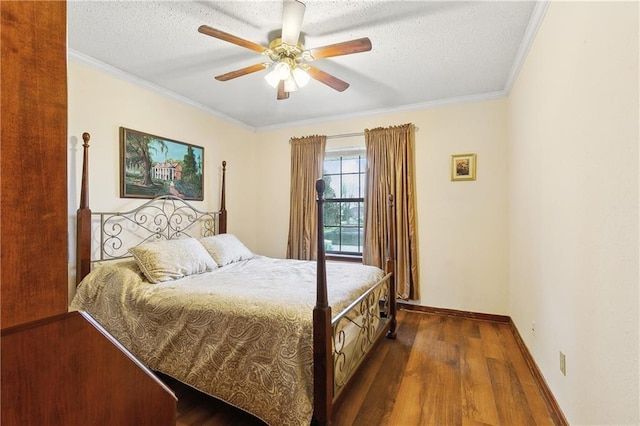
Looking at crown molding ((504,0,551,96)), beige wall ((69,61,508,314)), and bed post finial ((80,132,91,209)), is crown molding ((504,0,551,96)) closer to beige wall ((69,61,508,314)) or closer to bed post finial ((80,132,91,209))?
beige wall ((69,61,508,314))

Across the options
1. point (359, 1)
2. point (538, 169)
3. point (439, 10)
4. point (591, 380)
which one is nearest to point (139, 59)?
point (359, 1)

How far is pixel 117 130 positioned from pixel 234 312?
7.28 feet

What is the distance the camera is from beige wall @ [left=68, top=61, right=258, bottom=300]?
250 centimetres

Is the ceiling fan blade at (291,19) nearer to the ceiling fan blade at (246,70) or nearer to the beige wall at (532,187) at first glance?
the ceiling fan blade at (246,70)

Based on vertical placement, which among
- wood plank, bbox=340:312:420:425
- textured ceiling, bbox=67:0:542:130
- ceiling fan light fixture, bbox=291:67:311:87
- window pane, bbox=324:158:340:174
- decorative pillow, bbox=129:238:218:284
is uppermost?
textured ceiling, bbox=67:0:542:130

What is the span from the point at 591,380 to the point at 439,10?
2.21 meters

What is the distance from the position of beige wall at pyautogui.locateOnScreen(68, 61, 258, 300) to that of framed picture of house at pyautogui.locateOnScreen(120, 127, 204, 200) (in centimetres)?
6

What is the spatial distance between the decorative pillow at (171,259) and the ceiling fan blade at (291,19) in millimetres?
1892

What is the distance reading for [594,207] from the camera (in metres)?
1.28

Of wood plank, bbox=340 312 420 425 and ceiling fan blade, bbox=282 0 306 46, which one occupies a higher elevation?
ceiling fan blade, bbox=282 0 306 46

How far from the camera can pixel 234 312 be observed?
1.74m

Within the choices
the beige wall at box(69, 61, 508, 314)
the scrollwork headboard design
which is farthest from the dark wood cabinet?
the beige wall at box(69, 61, 508, 314)

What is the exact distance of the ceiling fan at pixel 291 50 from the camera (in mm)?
1805

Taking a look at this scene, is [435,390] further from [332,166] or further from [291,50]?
[332,166]
